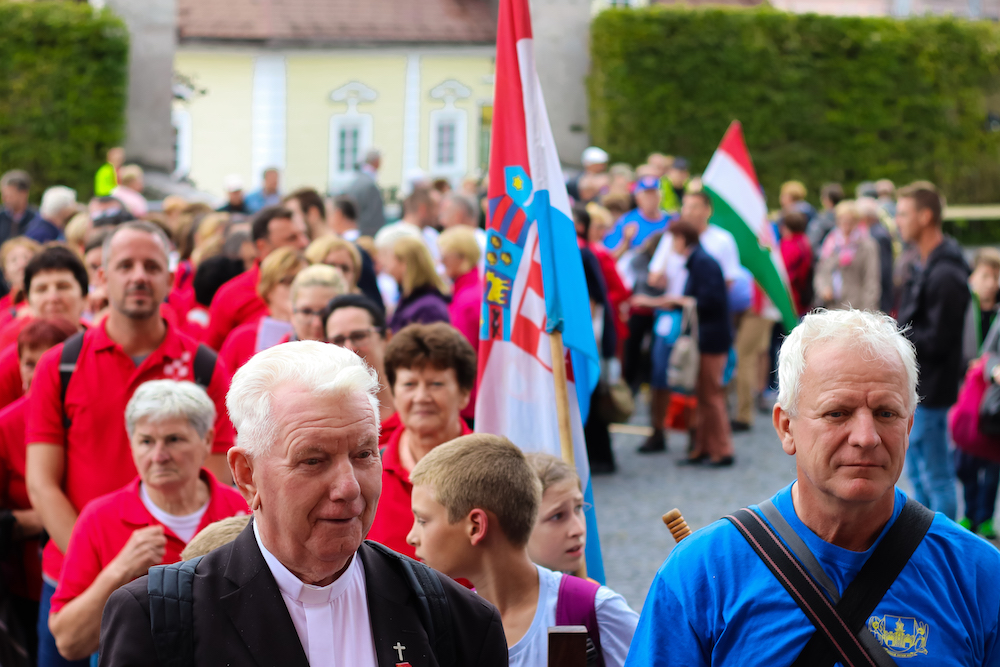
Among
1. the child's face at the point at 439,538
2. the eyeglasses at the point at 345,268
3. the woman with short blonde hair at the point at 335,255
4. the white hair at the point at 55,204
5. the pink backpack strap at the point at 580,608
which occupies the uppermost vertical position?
the white hair at the point at 55,204

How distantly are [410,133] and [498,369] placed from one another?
2551 centimetres

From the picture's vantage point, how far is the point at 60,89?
1961 centimetres

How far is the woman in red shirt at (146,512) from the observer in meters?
3.27

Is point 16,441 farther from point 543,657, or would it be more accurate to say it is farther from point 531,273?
point 543,657

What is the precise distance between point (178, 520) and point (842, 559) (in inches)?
85.4

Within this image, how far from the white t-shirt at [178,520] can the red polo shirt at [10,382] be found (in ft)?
4.68

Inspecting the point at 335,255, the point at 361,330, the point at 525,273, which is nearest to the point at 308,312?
the point at 361,330

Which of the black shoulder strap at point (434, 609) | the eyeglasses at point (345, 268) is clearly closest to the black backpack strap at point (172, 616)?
the black shoulder strap at point (434, 609)

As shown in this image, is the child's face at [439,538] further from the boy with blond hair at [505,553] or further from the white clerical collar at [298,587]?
the white clerical collar at [298,587]

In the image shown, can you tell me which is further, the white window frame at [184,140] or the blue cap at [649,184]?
the white window frame at [184,140]

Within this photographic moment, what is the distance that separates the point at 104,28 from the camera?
19.6m

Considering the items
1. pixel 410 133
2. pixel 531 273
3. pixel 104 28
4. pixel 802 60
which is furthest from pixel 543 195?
pixel 410 133

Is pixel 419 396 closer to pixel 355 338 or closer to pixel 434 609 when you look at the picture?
pixel 355 338

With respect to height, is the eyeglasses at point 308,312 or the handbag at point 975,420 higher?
the eyeglasses at point 308,312
